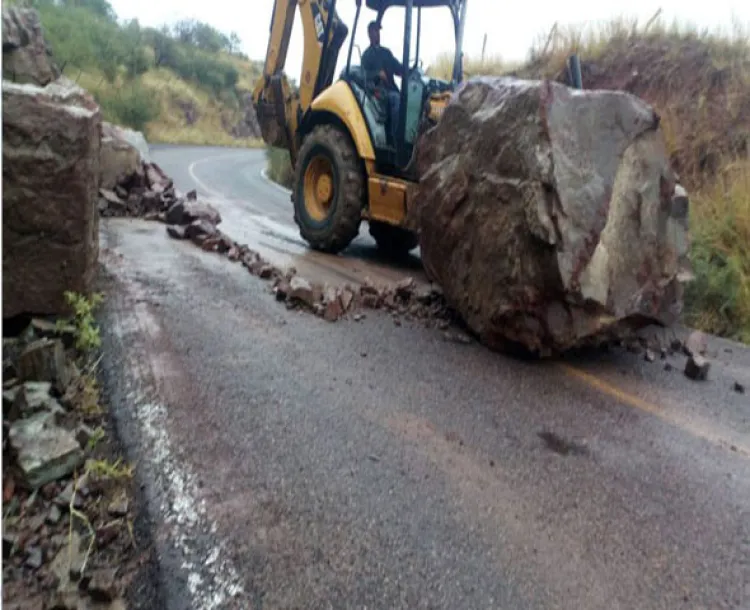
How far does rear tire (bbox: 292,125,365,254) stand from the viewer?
6.92m

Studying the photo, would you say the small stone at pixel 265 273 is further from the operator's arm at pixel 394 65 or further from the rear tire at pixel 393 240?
the operator's arm at pixel 394 65

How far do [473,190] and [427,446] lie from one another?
2.17 meters

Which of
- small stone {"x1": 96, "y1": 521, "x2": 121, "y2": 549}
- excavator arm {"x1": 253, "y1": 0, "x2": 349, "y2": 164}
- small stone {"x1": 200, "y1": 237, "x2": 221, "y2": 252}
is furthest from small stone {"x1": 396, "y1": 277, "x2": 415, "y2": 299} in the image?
excavator arm {"x1": 253, "y1": 0, "x2": 349, "y2": 164}

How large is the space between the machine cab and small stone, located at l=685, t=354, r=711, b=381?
3.34m

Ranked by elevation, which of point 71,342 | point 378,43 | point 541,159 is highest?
point 378,43

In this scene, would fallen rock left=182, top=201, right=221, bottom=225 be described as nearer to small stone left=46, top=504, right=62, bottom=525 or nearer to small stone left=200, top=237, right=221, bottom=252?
small stone left=200, top=237, right=221, bottom=252

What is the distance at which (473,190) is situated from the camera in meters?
4.54

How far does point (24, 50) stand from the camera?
6367 millimetres

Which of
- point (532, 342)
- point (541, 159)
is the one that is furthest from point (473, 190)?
point (532, 342)

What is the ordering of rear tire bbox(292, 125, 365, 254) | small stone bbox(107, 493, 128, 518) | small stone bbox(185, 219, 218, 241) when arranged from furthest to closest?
rear tire bbox(292, 125, 365, 254) < small stone bbox(185, 219, 218, 241) < small stone bbox(107, 493, 128, 518)

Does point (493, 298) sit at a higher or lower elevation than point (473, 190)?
lower

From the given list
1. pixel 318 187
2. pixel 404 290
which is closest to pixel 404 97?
pixel 318 187

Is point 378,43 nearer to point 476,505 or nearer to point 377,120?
point 377,120

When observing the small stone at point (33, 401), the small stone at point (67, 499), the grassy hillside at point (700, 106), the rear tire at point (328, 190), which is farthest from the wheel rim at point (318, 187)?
the small stone at point (67, 499)
